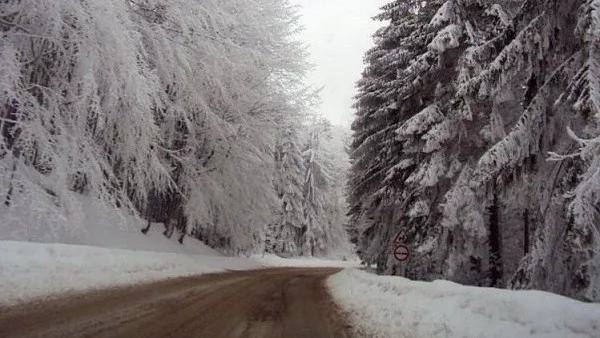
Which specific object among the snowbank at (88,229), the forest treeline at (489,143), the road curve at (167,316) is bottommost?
the road curve at (167,316)

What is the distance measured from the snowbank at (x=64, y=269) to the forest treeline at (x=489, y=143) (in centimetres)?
809

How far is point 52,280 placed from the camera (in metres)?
9.55

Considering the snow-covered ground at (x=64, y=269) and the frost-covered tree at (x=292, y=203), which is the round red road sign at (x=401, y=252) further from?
the frost-covered tree at (x=292, y=203)

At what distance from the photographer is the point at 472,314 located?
6.40 meters

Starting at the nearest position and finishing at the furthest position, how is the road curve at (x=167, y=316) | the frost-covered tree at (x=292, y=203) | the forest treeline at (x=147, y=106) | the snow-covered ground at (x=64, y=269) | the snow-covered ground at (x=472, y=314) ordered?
the snow-covered ground at (x=472, y=314) < the road curve at (x=167, y=316) < the snow-covered ground at (x=64, y=269) < the forest treeline at (x=147, y=106) < the frost-covered tree at (x=292, y=203)

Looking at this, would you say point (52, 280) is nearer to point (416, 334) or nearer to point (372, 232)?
point (416, 334)

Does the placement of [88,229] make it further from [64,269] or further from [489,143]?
[489,143]

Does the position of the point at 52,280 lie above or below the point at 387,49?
below

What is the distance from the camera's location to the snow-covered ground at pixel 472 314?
5.11 m

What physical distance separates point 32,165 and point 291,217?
133ft

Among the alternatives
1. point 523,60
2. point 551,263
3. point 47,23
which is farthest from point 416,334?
point 47,23

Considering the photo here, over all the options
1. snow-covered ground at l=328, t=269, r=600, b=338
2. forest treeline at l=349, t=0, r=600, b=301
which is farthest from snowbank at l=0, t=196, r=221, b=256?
forest treeline at l=349, t=0, r=600, b=301

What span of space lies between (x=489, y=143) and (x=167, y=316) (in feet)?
36.2

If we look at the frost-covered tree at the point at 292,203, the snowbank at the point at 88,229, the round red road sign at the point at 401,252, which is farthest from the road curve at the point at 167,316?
the frost-covered tree at the point at 292,203
